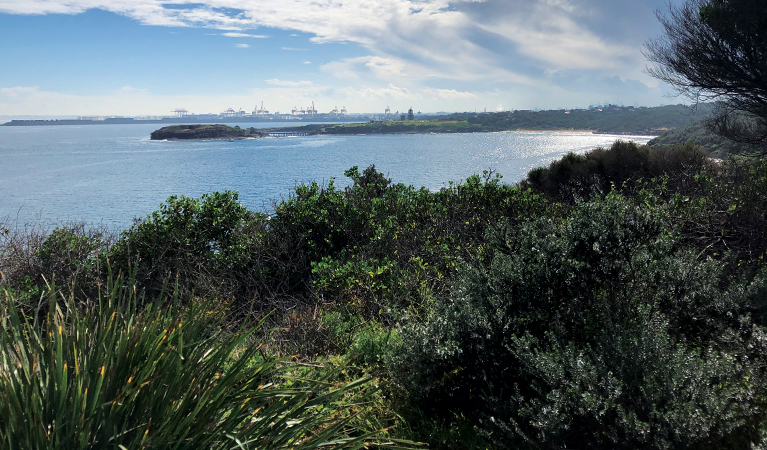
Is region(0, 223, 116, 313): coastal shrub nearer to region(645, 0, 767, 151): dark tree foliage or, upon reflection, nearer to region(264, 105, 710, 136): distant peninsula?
region(645, 0, 767, 151): dark tree foliage

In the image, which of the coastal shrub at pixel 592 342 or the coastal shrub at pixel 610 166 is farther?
the coastal shrub at pixel 610 166

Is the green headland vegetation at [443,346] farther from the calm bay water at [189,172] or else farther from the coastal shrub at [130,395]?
the calm bay water at [189,172]

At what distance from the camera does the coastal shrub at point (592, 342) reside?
285 centimetres

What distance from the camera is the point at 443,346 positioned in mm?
3479

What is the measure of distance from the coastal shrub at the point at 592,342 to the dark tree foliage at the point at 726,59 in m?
8.59

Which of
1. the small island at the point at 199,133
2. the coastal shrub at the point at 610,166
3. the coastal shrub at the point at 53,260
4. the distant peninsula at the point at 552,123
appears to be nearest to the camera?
the coastal shrub at the point at 53,260

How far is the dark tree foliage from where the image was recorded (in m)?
9.41

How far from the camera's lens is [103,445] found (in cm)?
186

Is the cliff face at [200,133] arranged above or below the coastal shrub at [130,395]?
above

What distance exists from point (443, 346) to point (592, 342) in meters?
1.43

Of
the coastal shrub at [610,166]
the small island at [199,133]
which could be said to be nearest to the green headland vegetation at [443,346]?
the coastal shrub at [610,166]

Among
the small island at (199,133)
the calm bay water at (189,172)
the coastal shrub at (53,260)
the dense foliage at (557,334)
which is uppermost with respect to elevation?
the small island at (199,133)

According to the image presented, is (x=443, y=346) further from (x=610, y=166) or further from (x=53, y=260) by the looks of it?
(x=610, y=166)

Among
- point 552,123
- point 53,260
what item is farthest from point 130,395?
point 552,123
